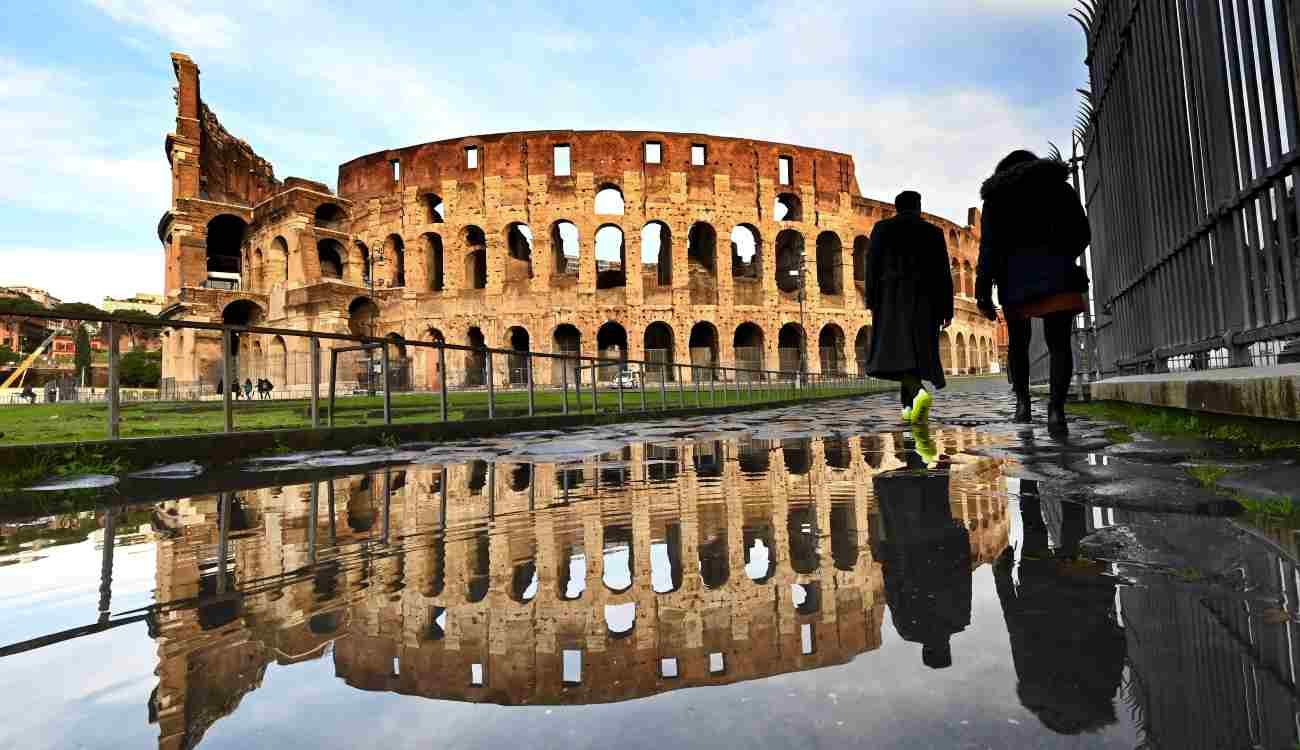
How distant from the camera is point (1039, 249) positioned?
4.24 m

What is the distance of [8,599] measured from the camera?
4.78ft

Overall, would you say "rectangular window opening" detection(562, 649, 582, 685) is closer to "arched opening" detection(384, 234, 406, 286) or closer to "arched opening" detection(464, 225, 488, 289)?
"arched opening" detection(464, 225, 488, 289)

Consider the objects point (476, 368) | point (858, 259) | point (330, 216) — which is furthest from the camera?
point (858, 259)

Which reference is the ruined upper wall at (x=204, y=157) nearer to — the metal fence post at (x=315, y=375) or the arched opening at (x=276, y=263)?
the arched opening at (x=276, y=263)

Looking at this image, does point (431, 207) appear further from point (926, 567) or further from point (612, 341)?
point (926, 567)

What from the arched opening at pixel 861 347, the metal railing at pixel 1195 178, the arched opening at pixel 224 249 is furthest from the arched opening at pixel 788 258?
the metal railing at pixel 1195 178

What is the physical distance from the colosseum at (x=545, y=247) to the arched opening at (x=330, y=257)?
108 mm

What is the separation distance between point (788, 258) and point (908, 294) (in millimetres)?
31373

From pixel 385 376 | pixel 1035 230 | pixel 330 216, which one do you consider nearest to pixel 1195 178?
pixel 1035 230

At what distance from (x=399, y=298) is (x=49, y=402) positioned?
27.8m

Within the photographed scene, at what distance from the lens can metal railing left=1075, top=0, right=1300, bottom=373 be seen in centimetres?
296

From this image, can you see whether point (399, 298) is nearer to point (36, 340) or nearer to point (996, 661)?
point (36, 340)

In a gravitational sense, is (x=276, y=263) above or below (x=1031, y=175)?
above

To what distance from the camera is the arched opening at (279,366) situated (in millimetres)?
6729
